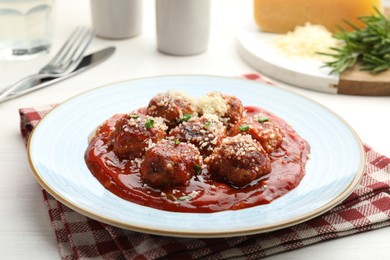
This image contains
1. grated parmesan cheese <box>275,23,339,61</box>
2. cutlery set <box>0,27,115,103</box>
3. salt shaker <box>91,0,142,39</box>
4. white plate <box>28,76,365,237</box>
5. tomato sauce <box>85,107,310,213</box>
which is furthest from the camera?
salt shaker <box>91,0,142,39</box>

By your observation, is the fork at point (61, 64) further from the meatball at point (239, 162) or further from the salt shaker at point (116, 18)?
the meatball at point (239, 162)

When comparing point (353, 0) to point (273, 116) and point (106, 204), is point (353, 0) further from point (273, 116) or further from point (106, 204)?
point (106, 204)

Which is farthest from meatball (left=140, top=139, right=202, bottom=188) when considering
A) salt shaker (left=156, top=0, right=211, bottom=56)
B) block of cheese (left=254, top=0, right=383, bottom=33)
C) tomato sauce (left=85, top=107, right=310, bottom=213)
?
block of cheese (left=254, top=0, right=383, bottom=33)

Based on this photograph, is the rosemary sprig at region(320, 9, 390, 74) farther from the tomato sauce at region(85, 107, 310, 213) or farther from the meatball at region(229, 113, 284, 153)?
the tomato sauce at region(85, 107, 310, 213)

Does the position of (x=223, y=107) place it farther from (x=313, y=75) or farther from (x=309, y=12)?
(x=309, y=12)

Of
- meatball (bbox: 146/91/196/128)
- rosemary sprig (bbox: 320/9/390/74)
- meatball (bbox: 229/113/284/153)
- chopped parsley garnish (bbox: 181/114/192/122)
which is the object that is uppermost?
meatball (bbox: 146/91/196/128)

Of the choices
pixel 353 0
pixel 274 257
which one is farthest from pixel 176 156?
pixel 353 0
